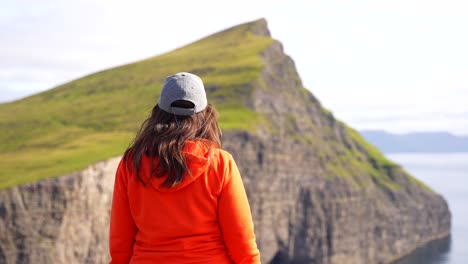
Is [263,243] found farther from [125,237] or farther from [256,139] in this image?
[125,237]

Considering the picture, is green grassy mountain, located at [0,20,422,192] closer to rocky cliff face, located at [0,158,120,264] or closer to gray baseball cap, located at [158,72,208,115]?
rocky cliff face, located at [0,158,120,264]

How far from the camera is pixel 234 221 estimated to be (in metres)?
7.36

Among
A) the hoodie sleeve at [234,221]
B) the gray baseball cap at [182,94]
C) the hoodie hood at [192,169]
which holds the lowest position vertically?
the hoodie sleeve at [234,221]

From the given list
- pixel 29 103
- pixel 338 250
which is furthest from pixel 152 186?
pixel 29 103

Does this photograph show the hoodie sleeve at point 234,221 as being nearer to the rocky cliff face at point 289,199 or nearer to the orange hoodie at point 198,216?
the orange hoodie at point 198,216

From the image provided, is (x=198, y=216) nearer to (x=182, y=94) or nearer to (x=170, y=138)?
(x=170, y=138)

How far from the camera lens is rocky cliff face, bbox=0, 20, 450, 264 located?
7319 cm

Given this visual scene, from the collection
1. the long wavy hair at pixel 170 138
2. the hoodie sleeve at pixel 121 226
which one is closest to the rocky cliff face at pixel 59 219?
the hoodie sleeve at pixel 121 226

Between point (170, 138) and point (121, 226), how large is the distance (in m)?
1.13

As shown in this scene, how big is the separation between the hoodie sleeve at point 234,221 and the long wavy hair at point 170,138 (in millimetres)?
446

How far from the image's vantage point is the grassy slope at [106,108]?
282 feet

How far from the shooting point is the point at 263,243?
10100cm

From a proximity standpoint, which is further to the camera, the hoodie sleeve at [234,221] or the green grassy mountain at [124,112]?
the green grassy mountain at [124,112]

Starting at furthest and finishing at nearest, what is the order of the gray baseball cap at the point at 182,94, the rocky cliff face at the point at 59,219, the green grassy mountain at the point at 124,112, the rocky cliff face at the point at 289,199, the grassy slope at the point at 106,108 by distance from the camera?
the green grassy mountain at the point at 124,112 → the grassy slope at the point at 106,108 → the rocky cliff face at the point at 289,199 → the rocky cliff face at the point at 59,219 → the gray baseball cap at the point at 182,94
